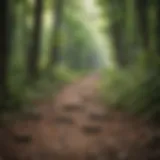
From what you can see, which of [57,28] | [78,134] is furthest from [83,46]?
[78,134]

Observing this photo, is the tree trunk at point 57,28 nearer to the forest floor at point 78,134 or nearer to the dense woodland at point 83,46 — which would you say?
the dense woodland at point 83,46

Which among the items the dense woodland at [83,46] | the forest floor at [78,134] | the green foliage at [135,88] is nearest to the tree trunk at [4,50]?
the dense woodland at [83,46]

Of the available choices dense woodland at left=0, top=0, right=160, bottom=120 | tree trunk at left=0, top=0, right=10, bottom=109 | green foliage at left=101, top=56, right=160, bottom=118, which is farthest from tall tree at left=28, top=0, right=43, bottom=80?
green foliage at left=101, top=56, right=160, bottom=118

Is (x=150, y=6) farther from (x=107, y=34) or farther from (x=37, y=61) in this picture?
(x=37, y=61)

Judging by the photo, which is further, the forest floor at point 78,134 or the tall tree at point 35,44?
the tall tree at point 35,44

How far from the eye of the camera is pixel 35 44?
230 cm

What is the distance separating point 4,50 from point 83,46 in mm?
532

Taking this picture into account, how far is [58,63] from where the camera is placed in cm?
238

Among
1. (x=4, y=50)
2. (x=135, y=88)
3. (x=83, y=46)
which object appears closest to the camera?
(x=135, y=88)

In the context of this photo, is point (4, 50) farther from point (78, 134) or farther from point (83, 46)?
point (78, 134)

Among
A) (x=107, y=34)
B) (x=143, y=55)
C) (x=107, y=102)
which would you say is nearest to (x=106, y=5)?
(x=107, y=34)

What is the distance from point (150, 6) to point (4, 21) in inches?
35.6

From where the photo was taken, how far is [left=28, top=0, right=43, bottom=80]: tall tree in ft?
7.24

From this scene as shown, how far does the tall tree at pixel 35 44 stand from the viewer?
2.21 metres
